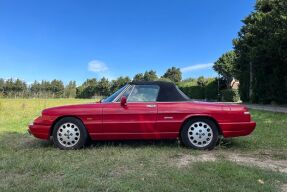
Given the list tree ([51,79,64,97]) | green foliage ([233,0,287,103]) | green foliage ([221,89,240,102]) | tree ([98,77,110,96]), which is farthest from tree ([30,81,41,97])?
green foliage ([233,0,287,103])

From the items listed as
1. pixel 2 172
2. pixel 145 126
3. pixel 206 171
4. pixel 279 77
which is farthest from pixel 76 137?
pixel 279 77

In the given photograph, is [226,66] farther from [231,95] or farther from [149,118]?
[149,118]

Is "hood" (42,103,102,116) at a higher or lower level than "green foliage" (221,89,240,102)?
lower

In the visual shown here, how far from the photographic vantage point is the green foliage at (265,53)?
22844mm

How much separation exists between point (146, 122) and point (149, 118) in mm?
100

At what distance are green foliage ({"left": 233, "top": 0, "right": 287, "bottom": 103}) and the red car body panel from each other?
56.4 feet

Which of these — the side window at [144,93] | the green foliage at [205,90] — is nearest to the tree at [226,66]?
the green foliage at [205,90]

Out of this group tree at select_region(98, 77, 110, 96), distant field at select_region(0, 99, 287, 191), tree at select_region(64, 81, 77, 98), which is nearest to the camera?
distant field at select_region(0, 99, 287, 191)

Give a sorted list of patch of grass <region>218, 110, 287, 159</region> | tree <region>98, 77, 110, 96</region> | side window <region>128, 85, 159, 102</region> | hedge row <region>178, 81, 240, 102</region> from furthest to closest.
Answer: tree <region>98, 77, 110, 96</region> → hedge row <region>178, 81, 240, 102</region> → side window <region>128, 85, 159, 102</region> → patch of grass <region>218, 110, 287, 159</region>

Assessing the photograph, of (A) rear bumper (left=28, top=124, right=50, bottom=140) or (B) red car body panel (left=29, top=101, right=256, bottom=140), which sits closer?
(B) red car body panel (left=29, top=101, right=256, bottom=140)

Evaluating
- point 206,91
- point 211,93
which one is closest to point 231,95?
point 211,93

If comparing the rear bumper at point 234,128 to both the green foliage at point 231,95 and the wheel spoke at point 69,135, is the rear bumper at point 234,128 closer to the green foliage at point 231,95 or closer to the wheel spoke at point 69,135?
the wheel spoke at point 69,135

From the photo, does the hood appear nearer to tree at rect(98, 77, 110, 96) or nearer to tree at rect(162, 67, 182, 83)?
Result: tree at rect(98, 77, 110, 96)

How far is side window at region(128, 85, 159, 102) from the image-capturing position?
7.23 m
